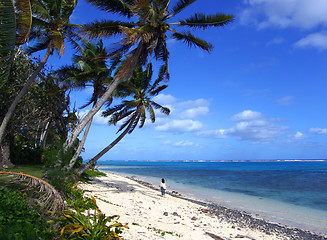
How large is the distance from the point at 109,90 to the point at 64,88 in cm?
627

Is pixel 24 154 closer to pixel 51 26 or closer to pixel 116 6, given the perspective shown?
pixel 51 26

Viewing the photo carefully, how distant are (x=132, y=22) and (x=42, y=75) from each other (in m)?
9.49

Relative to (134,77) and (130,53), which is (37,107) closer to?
(134,77)

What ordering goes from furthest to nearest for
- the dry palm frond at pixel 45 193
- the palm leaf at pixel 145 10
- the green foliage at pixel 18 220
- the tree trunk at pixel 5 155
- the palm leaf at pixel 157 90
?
the palm leaf at pixel 157 90, the tree trunk at pixel 5 155, the palm leaf at pixel 145 10, the dry palm frond at pixel 45 193, the green foliage at pixel 18 220

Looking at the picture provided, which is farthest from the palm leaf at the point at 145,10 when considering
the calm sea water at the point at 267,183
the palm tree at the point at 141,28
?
the calm sea water at the point at 267,183

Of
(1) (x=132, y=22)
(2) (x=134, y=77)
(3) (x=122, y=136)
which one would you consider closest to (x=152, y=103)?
(2) (x=134, y=77)

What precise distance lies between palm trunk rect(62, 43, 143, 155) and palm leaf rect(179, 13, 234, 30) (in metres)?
2.58

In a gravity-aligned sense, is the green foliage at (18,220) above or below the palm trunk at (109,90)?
below

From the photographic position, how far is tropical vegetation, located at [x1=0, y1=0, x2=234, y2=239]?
5.01 meters

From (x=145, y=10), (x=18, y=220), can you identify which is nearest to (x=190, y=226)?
(x=18, y=220)

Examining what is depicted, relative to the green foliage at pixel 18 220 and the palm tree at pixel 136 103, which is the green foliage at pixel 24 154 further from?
the green foliage at pixel 18 220

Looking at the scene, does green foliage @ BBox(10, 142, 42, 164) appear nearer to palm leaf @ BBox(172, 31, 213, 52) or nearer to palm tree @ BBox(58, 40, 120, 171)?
palm tree @ BBox(58, 40, 120, 171)

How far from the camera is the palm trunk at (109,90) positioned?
386 inches

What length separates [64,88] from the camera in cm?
1497
